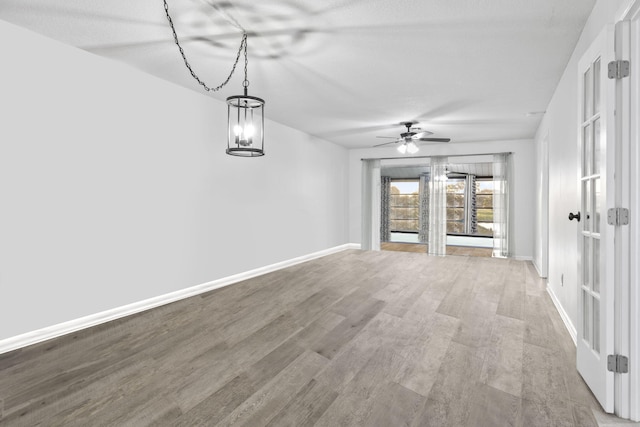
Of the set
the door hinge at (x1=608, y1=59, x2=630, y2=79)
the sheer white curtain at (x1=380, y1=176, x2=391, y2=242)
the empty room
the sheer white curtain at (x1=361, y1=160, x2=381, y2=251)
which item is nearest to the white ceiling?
the empty room

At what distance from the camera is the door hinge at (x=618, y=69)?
164cm

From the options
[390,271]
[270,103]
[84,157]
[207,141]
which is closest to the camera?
[84,157]

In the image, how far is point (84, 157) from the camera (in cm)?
300

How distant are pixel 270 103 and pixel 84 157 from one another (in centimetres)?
233

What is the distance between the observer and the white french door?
1.68m

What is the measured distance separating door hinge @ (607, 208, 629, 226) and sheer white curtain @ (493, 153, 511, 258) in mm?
5404

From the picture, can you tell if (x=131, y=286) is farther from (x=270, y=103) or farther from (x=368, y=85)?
(x=368, y=85)

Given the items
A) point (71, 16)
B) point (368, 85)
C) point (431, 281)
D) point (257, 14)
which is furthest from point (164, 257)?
point (431, 281)

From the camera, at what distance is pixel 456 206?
35.0ft

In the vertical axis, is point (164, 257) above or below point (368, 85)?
below

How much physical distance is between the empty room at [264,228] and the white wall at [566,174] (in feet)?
0.14

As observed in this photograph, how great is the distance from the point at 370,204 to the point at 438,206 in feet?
5.32

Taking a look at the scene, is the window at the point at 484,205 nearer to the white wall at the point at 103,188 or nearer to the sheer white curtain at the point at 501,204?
the sheer white curtain at the point at 501,204

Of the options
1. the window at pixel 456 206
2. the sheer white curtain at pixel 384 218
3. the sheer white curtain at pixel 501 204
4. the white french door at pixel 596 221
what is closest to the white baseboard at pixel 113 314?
the white french door at pixel 596 221
